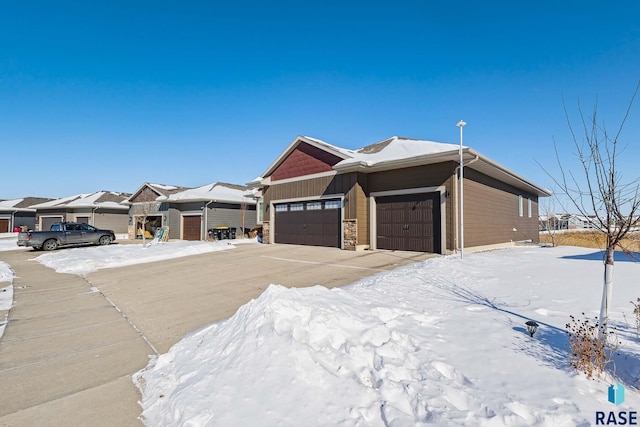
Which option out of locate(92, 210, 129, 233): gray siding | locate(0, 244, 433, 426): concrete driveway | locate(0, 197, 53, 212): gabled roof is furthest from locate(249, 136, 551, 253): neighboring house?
locate(0, 197, 53, 212): gabled roof

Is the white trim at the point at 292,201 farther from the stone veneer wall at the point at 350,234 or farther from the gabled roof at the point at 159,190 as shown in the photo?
the gabled roof at the point at 159,190

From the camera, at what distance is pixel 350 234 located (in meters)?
13.7

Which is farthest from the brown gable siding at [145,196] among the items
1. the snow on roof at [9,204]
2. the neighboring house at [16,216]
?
the snow on roof at [9,204]

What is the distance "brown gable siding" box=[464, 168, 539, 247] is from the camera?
12.6 metres

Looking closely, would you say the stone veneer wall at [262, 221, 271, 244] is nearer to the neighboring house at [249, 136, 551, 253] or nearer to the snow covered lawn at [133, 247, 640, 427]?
the neighboring house at [249, 136, 551, 253]

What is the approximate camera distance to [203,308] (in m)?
5.88

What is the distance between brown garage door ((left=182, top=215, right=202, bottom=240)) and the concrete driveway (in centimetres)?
1220

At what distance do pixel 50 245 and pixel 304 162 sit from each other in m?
15.8

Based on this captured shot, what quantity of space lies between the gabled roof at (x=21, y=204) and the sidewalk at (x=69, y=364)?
127 ft

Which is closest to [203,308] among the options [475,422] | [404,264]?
[475,422]

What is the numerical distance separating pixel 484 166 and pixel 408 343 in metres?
11.7

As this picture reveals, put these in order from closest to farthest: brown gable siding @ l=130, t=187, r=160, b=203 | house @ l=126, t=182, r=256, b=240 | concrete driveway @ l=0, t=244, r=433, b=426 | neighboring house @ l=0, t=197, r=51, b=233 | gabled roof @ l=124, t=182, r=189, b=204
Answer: concrete driveway @ l=0, t=244, r=433, b=426, house @ l=126, t=182, r=256, b=240, gabled roof @ l=124, t=182, r=189, b=204, brown gable siding @ l=130, t=187, r=160, b=203, neighboring house @ l=0, t=197, r=51, b=233

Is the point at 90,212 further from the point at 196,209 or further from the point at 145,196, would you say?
the point at 196,209

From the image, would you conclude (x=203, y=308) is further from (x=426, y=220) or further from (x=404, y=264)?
(x=426, y=220)
